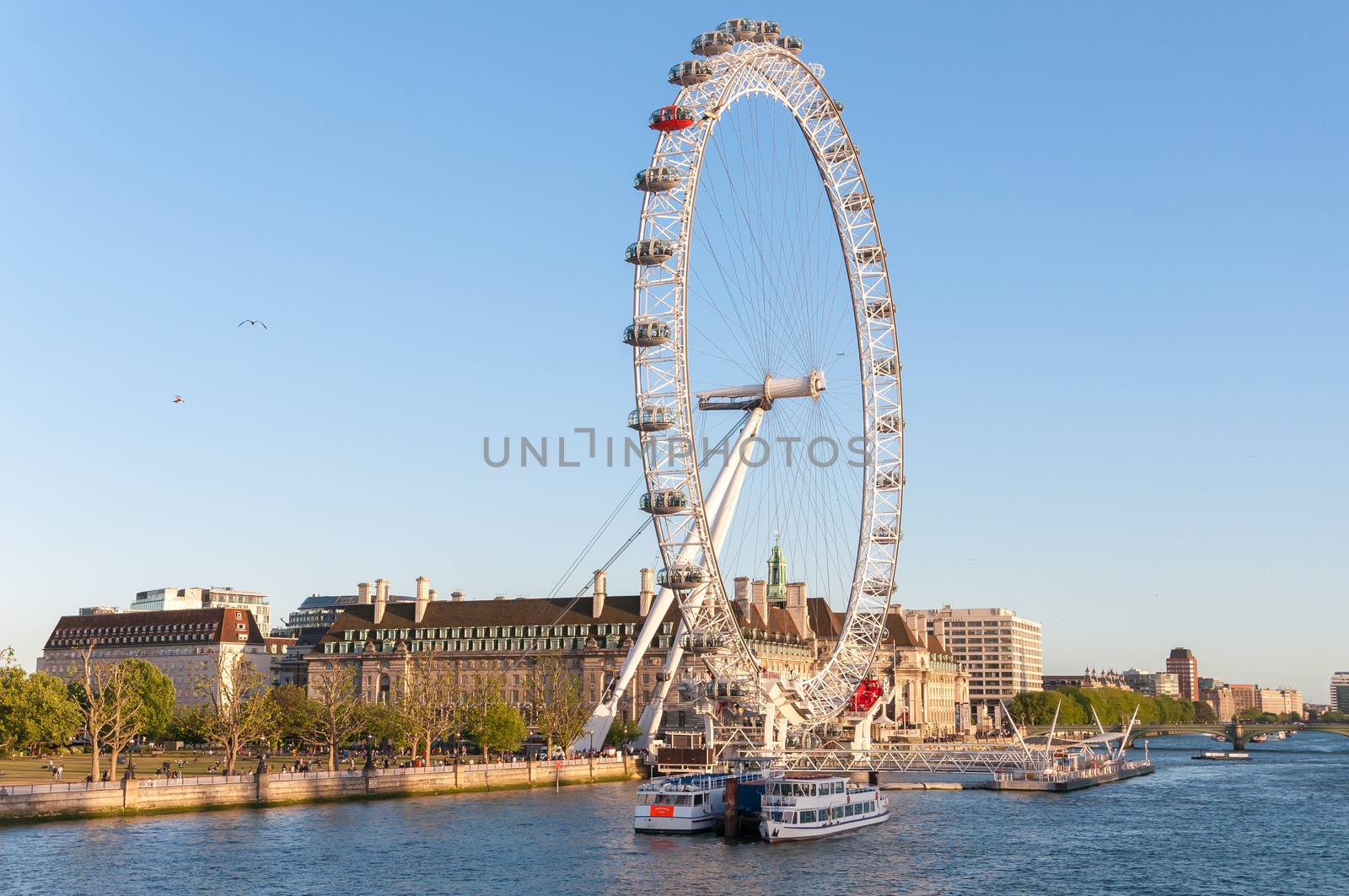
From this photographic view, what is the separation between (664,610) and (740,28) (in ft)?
192

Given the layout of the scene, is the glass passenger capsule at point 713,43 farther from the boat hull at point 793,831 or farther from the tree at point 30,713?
the tree at point 30,713

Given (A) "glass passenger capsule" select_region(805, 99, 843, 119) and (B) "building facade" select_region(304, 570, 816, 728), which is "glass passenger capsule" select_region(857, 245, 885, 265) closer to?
(A) "glass passenger capsule" select_region(805, 99, 843, 119)

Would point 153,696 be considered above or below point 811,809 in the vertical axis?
above

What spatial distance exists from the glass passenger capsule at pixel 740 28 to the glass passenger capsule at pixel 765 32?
176mm

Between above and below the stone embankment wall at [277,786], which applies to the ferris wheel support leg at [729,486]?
above

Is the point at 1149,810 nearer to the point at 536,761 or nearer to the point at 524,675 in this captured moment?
the point at 536,761

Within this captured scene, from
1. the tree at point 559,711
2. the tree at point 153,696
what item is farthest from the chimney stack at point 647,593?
the tree at point 153,696

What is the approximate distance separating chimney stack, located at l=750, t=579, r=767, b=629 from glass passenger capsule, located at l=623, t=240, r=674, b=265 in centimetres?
8706

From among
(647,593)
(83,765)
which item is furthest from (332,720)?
(647,593)

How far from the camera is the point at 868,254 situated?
117 meters

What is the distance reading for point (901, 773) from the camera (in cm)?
14075

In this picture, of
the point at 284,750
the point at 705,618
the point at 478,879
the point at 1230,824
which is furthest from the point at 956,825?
the point at 284,750

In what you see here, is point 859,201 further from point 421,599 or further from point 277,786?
point 421,599

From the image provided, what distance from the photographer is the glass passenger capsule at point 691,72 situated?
333 ft
